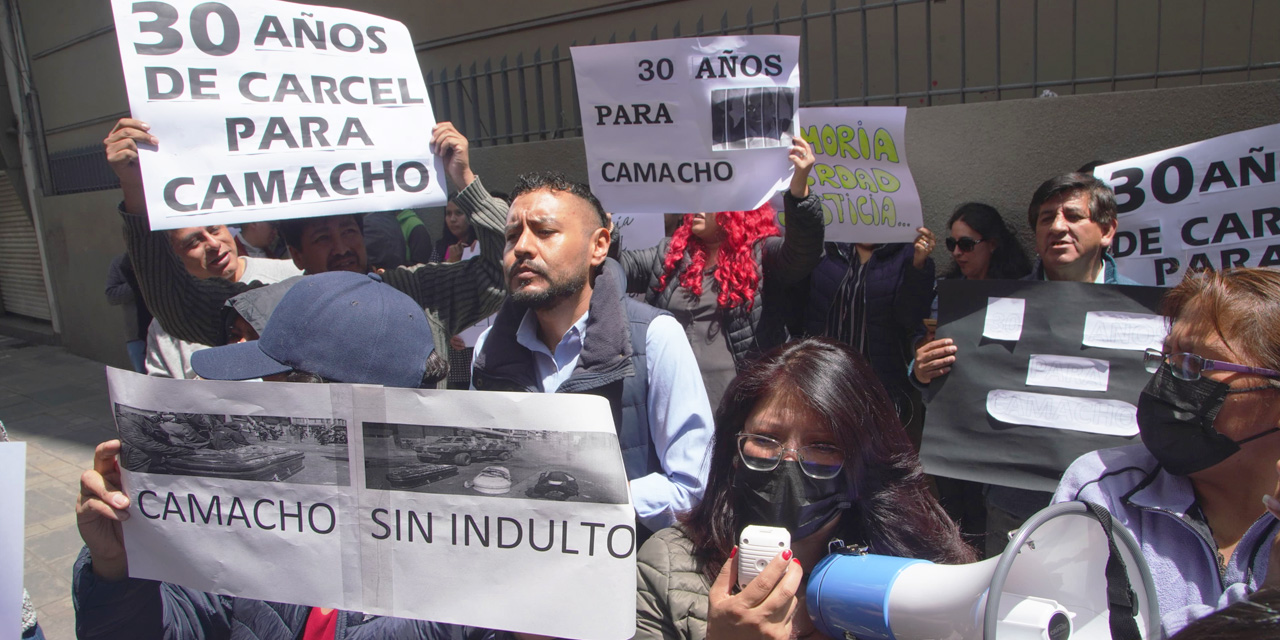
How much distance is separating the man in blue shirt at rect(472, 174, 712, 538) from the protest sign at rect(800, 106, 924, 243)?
1.45m

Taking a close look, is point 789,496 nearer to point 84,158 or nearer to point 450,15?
point 450,15

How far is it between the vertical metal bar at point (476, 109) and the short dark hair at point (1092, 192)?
5.49m

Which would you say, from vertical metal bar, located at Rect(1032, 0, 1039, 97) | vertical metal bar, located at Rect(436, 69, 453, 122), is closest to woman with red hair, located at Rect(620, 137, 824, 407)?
vertical metal bar, located at Rect(1032, 0, 1039, 97)

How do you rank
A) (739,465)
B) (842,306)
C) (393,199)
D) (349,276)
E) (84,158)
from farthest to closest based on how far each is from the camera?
(84,158), (842,306), (393,199), (349,276), (739,465)

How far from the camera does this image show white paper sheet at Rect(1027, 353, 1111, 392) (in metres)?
2.58

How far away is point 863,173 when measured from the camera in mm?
3717

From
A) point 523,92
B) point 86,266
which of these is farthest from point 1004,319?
point 86,266

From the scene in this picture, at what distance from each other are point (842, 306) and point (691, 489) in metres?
1.96

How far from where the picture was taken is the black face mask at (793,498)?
164cm

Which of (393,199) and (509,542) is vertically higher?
(393,199)

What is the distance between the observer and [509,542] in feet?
5.22

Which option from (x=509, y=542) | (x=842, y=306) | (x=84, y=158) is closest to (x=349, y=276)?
(x=509, y=542)

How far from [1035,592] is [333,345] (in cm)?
141

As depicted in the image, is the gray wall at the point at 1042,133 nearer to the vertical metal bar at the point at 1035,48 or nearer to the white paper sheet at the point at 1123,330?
the vertical metal bar at the point at 1035,48
